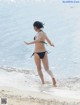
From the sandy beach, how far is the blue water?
1.55 m

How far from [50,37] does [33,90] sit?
878cm

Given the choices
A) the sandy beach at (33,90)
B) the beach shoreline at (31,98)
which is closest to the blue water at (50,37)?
the sandy beach at (33,90)

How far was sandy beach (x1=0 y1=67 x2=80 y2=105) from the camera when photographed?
8367 mm

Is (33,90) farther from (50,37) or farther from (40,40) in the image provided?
(50,37)

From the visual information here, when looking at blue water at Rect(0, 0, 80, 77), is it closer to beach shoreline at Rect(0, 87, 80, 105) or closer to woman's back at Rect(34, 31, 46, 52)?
woman's back at Rect(34, 31, 46, 52)

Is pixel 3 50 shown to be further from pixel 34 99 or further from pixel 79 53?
pixel 34 99

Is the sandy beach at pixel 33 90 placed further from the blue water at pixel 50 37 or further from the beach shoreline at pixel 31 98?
the blue water at pixel 50 37

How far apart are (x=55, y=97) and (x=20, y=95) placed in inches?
28.1

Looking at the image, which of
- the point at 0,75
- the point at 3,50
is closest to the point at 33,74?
the point at 0,75

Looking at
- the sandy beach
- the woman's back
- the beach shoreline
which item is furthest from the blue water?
the beach shoreline

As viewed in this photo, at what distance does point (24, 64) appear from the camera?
14.1 metres

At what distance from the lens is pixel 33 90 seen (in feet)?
32.0

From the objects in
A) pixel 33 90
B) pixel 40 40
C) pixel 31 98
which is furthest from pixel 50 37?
pixel 31 98

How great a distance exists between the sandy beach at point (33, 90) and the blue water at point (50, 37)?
5.07ft
